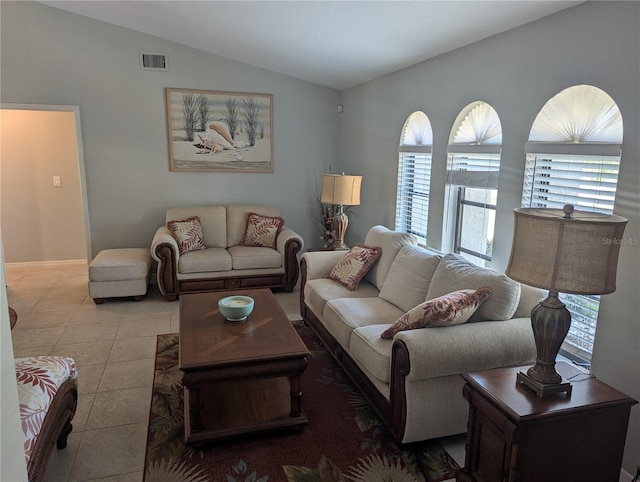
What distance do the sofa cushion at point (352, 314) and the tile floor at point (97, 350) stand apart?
2.82 ft

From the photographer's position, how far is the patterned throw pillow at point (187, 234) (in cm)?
513

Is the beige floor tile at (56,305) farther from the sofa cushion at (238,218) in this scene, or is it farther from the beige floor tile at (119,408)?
the beige floor tile at (119,408)

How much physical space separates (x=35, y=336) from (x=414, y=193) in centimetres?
364

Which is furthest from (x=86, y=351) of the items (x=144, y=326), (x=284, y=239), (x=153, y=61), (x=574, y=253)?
(x=574, y=253)

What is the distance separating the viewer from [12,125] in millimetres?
5879

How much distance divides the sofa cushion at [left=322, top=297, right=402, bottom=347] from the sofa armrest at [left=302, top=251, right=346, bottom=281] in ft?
2.28

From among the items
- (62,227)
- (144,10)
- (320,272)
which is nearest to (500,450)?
(320,272)

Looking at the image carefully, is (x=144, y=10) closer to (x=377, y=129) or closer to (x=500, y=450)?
(x=377, y=129)

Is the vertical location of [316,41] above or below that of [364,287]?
above

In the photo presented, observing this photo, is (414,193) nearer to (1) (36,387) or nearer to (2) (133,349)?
(2) (133,349)

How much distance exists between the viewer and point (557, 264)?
1.79 meters

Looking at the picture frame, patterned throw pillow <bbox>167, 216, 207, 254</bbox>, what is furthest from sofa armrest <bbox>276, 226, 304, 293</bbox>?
the picture frame

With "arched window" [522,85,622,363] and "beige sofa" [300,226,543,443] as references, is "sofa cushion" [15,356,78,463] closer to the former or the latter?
"beige sofa" [300,226,543,443]

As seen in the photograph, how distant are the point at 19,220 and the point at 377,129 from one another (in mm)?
4855
